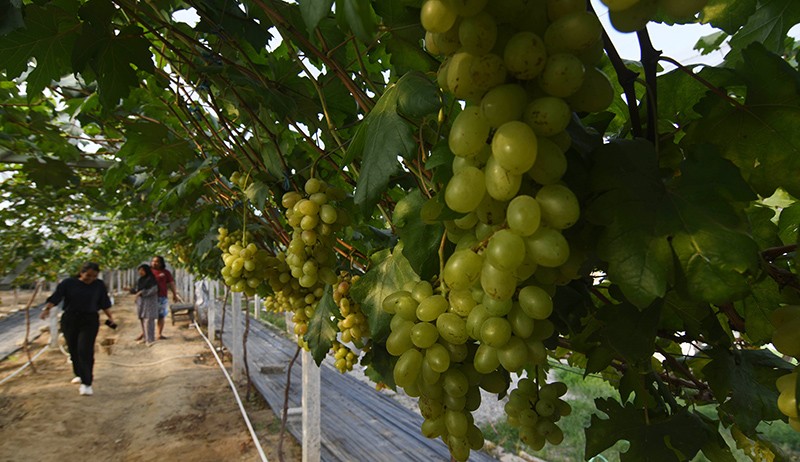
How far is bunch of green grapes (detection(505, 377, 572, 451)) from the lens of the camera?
1.01 meters

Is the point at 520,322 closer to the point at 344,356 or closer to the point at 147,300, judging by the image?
the point at 344,356

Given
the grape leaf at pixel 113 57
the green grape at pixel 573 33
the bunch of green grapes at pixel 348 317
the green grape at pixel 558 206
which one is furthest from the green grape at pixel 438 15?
the grape leaf at pixel 113 57

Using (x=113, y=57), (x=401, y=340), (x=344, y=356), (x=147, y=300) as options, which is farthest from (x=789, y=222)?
(x=147, y=300)

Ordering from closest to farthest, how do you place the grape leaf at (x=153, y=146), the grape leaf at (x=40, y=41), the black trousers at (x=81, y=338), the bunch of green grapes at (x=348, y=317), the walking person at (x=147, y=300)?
the grape leaf at (x=40, y=41) → the bunch of green grapes at (x=348, y=317) → the grape leaf at (x=153, y=146) → the black trousers at (x=81, y=338) → the walking person at (x=147, y=300)

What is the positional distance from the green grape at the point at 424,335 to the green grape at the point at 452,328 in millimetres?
11

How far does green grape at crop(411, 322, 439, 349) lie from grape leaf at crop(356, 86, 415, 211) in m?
0.20

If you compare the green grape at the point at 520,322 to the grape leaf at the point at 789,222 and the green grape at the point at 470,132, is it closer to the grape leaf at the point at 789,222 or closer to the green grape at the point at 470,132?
the green grape at the point at 470,132

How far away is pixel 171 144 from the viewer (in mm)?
2178

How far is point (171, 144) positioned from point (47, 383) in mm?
7506

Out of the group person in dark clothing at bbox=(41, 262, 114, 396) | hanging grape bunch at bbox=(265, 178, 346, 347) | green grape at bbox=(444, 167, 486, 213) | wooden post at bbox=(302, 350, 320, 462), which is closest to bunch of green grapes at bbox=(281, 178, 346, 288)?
hanging grape bunch at bbox=(265, 178, 346, 347)

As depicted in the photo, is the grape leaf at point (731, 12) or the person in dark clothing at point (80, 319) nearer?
the grape leaf at point (731, 12)

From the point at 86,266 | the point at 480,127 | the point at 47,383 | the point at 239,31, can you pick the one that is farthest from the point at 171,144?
the point at 47,383

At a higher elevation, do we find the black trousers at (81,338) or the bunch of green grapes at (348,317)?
the bunch of green grapes at (348,317)

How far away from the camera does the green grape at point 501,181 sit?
1.53 feet
